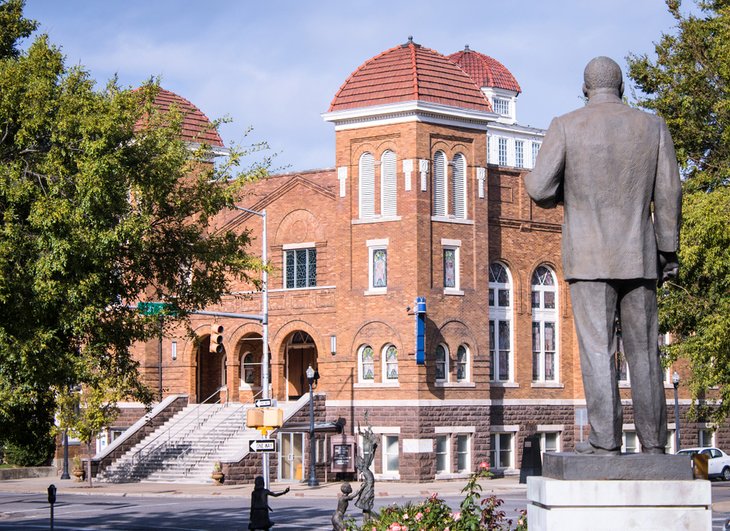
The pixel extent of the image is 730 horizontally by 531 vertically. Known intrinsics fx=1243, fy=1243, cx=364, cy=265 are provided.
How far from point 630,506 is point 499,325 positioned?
126ft

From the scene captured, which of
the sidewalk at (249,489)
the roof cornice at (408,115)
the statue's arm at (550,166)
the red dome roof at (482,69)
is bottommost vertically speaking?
the sidewalk at (249,489)

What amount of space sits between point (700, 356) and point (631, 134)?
797 inches

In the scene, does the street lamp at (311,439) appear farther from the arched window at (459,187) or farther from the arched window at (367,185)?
the arched window at (459,187)

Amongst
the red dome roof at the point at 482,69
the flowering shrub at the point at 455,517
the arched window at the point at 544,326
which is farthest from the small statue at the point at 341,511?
the red dome roof at the point at 482,69

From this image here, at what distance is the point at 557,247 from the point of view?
161 ft

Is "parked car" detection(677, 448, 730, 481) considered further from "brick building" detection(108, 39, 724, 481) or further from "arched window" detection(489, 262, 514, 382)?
"arched window" detection(489, 262, 514, 382)

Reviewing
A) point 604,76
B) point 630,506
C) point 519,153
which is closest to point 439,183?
point 519,153

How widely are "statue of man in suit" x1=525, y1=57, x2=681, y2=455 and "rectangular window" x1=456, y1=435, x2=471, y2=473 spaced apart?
116 feet

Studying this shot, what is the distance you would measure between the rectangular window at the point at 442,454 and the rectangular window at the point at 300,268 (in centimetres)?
804

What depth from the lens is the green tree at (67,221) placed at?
19688mm

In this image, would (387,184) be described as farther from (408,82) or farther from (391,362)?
(391,362)

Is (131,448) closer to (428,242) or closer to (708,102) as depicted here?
(428,242)

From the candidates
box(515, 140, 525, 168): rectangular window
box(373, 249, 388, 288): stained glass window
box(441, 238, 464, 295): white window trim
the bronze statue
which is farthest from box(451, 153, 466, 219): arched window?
box(515, 140, 525, 168): rectangular window

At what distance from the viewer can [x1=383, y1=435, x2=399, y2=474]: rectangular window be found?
43312mm
